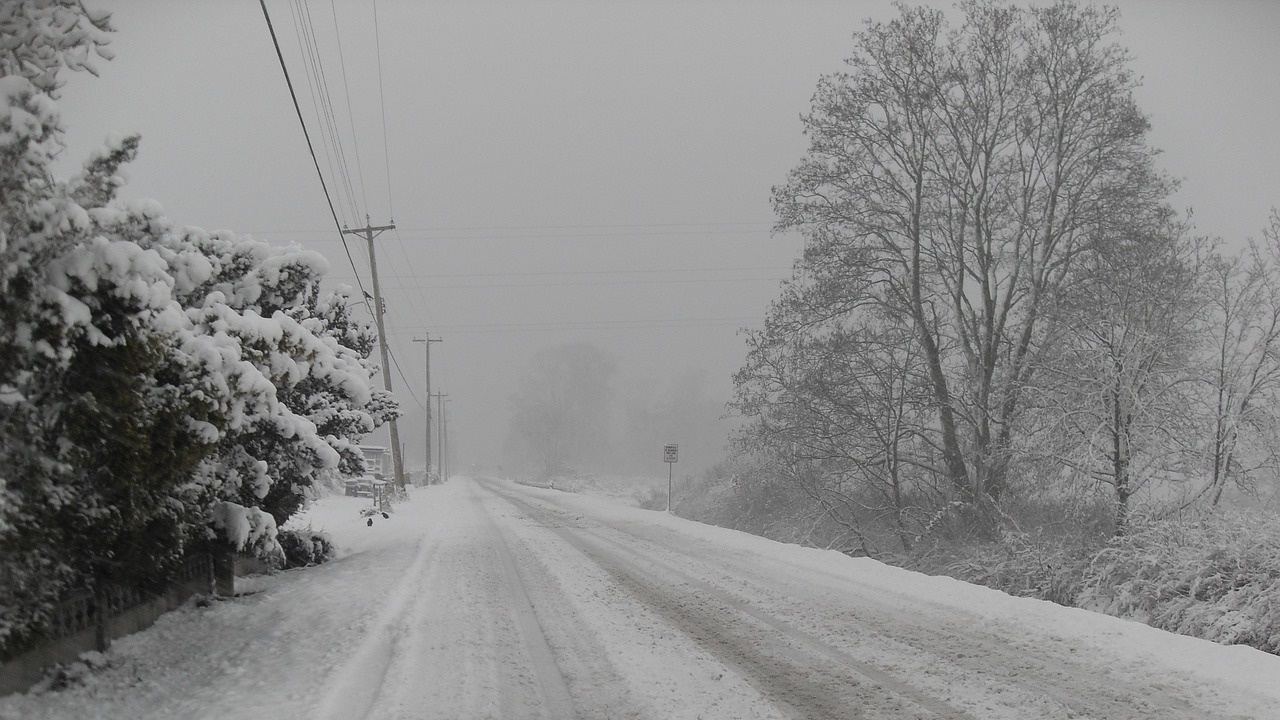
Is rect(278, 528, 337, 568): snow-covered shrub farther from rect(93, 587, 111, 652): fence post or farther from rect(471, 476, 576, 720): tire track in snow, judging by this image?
rect(93, 587, 111, 652): fence post

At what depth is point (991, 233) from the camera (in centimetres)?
1652

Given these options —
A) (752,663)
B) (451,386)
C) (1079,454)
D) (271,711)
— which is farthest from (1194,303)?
(451,386)

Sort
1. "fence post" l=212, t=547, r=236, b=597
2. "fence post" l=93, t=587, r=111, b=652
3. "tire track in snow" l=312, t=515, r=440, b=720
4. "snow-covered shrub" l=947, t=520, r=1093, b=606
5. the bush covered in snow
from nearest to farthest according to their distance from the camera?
"tire track in snow" l=312, t=515, r=440, b=720, "fence post" l=93, t=587, r=111, b=652, the bush covered in snow, "fence post" l=212, t=547, r=236, b=597, "snow-covered shrub" l=947, t=520, r=1093, b=606

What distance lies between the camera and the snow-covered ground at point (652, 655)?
4.50m

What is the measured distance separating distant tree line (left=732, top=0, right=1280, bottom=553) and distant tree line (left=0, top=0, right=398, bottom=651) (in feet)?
39.5

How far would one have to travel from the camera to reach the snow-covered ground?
4.50 meters

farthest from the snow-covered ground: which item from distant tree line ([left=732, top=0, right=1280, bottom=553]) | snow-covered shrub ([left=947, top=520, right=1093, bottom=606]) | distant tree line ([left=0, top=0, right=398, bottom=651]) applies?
distant tree line ([left=732, top=0, right=1280, bottom=553])

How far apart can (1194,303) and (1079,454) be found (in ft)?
9.11

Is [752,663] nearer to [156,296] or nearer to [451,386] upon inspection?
[156,296]

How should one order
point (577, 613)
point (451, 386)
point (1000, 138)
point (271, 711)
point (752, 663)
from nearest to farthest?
point (271, 711) < point (752, 663) < point (577, 613) < point (1000, 138) < point (451, 386)

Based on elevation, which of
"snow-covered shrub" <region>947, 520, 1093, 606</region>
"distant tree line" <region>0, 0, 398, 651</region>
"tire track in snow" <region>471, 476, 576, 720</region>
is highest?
"distant tree line" <region>0, 0, 398, 651</region>

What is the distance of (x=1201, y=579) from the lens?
26.8 ft

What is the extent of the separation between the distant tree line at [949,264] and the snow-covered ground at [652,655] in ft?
23.1

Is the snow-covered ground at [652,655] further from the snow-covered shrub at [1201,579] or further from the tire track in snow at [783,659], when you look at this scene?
the snow-covered shrub at [1201,579]
